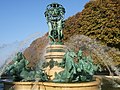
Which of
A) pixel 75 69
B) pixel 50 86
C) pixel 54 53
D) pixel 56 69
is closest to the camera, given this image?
pixel 50 86

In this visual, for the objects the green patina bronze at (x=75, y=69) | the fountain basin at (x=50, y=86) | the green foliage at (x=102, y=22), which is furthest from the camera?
the green foliage at (x=102, y=22)

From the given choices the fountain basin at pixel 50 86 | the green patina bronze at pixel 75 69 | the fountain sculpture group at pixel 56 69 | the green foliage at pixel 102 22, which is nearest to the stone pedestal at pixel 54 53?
the fountain sculpture group at pixel 56 69

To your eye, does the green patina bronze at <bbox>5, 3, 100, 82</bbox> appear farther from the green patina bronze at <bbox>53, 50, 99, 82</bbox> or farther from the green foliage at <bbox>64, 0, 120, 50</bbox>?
the green foliage at <bbox>64, 0, 120, 50</bbox>

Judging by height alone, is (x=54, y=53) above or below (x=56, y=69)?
above

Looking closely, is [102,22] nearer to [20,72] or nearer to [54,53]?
[54,53]

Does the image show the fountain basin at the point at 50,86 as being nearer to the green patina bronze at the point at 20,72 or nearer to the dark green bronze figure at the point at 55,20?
the green patina bronze at the point at 20,72

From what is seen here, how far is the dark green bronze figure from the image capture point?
74.5 ft

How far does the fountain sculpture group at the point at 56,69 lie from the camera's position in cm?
1694

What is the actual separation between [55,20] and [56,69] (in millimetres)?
4282

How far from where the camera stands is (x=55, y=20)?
75.2 feet

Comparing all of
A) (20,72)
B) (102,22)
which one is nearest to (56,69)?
(20,72)

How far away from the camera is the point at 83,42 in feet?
112

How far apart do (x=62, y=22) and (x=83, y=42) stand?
38.6ft

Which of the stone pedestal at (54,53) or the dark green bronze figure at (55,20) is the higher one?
the dark green bronze figure at (55,20)
